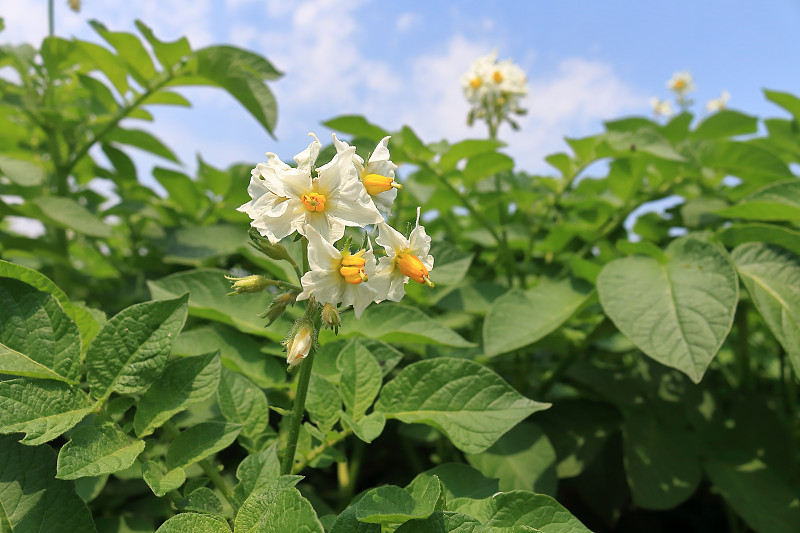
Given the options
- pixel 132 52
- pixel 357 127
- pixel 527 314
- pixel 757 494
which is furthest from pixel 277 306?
pixel 757 494

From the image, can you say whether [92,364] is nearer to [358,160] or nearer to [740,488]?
[358,160]

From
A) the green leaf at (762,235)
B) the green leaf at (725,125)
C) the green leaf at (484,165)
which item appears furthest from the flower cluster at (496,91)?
the green leaf at (762,235)

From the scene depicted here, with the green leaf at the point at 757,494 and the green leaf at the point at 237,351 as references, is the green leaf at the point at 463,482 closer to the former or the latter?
the green leaf at the point at 237,351

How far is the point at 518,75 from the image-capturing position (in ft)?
8.18

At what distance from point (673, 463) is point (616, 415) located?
270mm

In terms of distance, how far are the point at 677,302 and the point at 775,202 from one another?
23.7 inches

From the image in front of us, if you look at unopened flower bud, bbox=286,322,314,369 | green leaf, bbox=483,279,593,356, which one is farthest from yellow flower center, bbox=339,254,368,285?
green leaf, bbox=483,279,593,356

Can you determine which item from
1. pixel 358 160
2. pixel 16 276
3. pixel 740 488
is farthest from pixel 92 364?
pixel 740 488

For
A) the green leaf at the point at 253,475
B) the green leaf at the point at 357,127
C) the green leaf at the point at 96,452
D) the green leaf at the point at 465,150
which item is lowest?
the green leaf at the point at 253,475

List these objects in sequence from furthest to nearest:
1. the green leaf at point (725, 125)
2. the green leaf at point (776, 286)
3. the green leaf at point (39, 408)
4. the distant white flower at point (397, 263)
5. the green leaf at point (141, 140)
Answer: the green leaf at point (725, 125), the green leaf at point (141, 140), the green leaf at point (776, 286), the distant white flower at point (397, 263), the green leaf at point (39, 408)

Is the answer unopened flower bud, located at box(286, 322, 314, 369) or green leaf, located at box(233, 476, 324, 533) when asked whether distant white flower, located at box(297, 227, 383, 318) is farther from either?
green leaf, located at box(233, 476, 324, 533)

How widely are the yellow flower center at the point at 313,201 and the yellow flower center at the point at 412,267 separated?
0.56 feet

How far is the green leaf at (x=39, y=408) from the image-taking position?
896 mm

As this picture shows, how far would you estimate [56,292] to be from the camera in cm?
113
